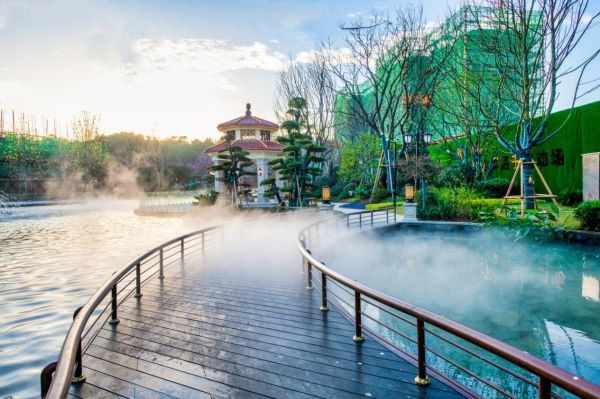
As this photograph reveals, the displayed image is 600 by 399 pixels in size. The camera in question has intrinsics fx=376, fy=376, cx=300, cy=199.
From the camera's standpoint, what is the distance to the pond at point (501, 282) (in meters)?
6.79

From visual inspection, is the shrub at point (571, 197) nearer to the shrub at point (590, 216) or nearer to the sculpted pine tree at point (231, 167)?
the shrub at point (590, 216)

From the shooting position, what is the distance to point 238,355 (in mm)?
4688

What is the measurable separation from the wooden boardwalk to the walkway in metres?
0.01

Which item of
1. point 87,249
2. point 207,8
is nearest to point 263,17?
point 207,8

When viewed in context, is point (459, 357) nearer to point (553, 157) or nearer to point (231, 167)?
point (553, 157)

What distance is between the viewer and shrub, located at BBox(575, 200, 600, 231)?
46.1 feet

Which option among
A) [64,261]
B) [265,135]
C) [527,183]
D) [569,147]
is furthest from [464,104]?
[64,261]

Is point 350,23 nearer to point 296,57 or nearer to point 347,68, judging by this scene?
point 347,68

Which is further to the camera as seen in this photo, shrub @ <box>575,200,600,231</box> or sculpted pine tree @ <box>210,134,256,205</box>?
sculpted pine tree @ <box>210,134,256,205</box>

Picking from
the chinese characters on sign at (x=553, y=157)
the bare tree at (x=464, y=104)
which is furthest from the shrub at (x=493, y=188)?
the chinese characters on sign at (x=553, y=157)

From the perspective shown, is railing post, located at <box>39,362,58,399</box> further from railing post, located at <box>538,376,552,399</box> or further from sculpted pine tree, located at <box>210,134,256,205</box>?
sculpted pine tree, located at <box>210,134,256,205</box>

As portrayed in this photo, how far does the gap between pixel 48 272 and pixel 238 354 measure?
1064 cm

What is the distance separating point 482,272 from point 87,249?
15.6 metres

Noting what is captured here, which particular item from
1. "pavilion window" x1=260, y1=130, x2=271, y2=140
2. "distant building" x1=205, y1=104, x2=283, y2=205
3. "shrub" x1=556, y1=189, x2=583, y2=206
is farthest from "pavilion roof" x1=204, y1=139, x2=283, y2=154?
"shrub" x1=556, y1=189, x2=583, y2=206
